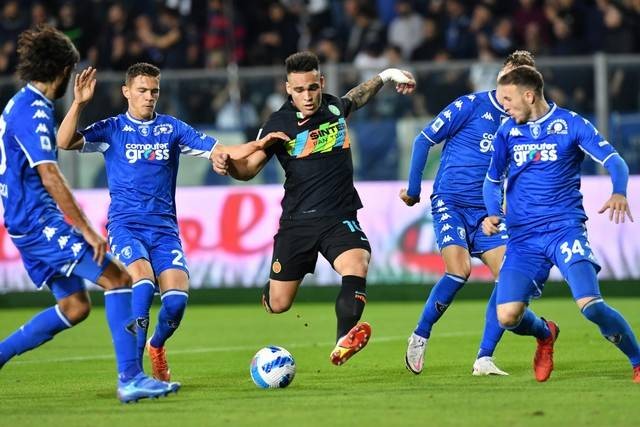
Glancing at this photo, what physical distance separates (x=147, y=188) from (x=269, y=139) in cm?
99

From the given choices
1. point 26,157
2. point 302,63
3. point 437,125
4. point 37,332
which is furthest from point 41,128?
point 437,125

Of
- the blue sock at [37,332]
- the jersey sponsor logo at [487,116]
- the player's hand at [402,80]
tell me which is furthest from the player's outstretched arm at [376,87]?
the blue sock at [37,332]

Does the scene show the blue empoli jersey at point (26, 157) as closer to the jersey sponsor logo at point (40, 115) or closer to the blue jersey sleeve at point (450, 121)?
the jersey sponsor logo at point (40, 115)

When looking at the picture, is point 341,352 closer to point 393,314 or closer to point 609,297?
point 393,314

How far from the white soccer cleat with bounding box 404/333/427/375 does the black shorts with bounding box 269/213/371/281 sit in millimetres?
870

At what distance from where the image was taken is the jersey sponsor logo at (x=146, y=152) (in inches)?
387

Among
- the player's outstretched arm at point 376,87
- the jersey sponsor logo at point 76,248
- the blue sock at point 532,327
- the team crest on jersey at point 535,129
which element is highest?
the team crest on jersey at point 535,129

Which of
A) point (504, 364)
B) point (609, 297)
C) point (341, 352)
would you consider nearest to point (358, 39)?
point (609, 297)

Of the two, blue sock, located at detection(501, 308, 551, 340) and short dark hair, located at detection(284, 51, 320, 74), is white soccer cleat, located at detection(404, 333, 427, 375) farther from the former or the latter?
short dark hair, located at detection(284, 51, 320, 74)

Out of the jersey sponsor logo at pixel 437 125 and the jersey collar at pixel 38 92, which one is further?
the jersey sponsor logo at pixel 437 125

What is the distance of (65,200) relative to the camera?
7.98 meters

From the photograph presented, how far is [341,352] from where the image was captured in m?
8.88

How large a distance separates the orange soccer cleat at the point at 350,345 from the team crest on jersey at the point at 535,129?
1745mm

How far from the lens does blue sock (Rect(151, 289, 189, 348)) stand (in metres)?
9.58
